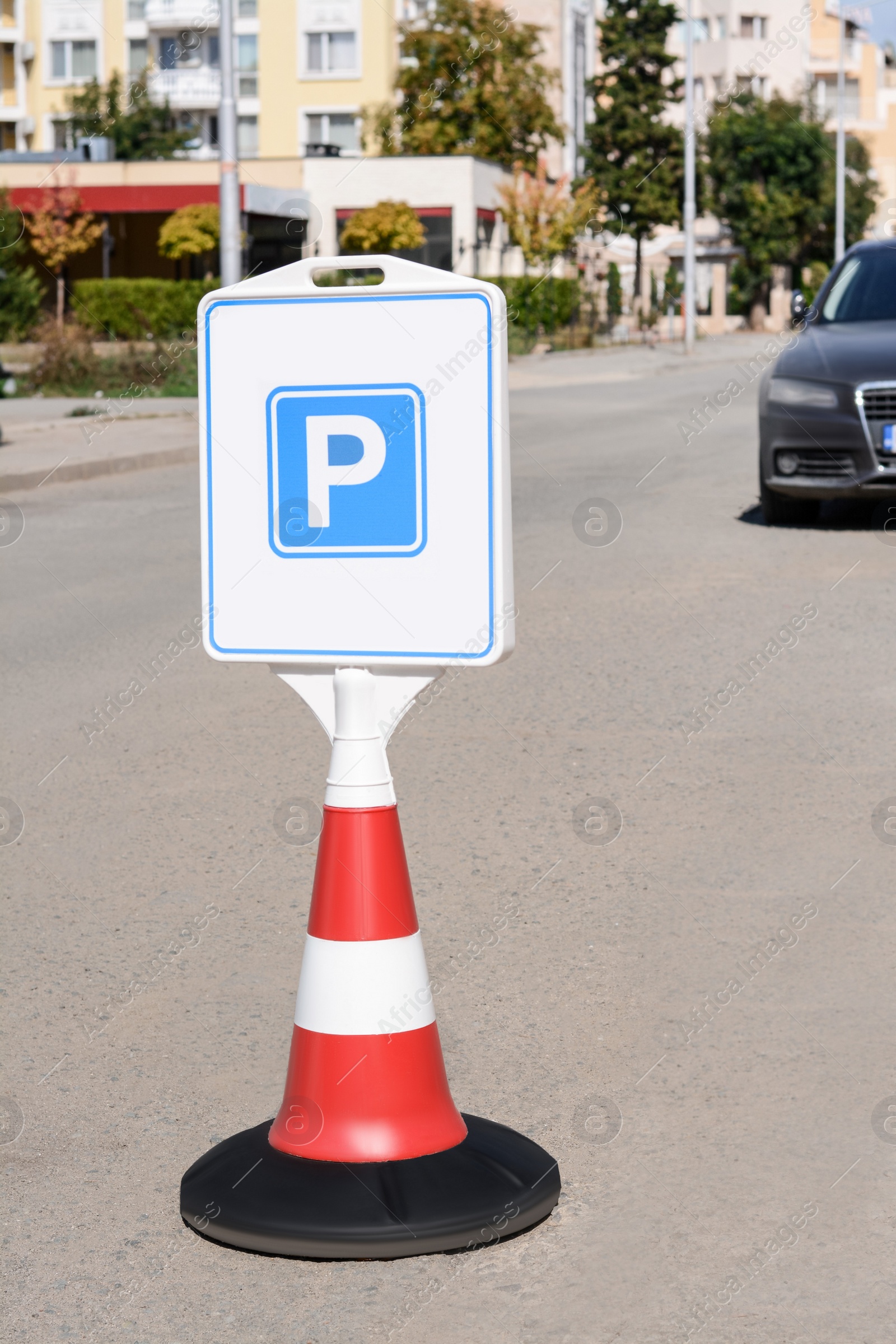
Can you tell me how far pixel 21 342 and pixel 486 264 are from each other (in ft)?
53.7

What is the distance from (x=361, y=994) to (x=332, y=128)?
6437 centimetres

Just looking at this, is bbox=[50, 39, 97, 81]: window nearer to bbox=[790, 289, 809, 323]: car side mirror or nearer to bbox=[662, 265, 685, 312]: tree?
bbox=[662, 265, 685, 312]: tree

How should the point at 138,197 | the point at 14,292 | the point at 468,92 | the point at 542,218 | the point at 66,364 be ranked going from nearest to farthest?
the point at 66,364
the point at 14,292
the point at 138,197
the point at 542,218
the point at 468,92

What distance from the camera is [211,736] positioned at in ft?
22.9

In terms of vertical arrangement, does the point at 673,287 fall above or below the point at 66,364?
above

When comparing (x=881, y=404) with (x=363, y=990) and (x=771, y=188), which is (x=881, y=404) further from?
(x=771, y=188)

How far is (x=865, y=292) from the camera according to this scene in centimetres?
1266

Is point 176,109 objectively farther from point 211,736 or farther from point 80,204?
point 211,736

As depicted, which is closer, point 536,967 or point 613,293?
point 536,967

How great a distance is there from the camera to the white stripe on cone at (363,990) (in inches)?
129

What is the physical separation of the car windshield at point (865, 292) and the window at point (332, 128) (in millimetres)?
53166

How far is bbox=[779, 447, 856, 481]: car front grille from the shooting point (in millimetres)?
11547

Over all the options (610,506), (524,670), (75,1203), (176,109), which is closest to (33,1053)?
(75,1203)

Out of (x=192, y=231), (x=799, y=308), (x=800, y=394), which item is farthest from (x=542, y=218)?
(x=800, y=394)
